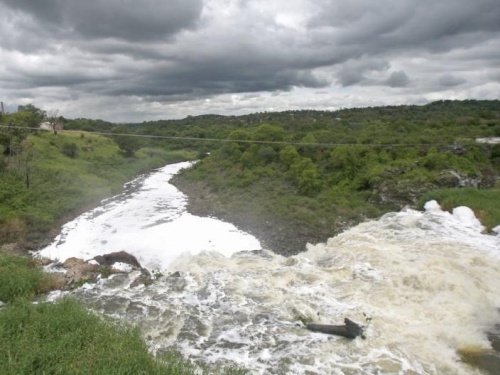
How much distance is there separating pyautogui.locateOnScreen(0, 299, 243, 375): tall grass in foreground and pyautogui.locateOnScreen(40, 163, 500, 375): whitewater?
1.21 m

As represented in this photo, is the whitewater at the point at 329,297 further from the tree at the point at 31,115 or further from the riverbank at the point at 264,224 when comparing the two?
the tree at the point at 31,115

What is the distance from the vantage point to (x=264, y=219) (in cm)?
2086

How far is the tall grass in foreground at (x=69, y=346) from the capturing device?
20.3 feet

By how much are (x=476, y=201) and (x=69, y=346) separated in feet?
54.6

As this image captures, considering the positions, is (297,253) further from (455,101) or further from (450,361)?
(455,101)

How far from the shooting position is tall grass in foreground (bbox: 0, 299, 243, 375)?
20.3 ft

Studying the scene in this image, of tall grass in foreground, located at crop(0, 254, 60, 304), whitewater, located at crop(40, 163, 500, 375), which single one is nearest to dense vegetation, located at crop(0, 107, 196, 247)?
whitewater, located at crop(40, 163, 500, 375)

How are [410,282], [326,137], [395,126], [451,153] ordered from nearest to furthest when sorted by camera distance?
[410,282], [451,153], [326,137], [395,126]

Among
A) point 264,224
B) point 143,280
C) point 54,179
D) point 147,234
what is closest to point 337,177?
point 264,224

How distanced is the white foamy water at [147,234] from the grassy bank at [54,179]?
126 centimetres

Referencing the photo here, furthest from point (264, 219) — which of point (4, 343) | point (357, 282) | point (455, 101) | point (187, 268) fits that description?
point (455, 101)

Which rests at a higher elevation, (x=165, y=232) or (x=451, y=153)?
(x=451, y=153)

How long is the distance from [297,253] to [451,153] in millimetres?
14265

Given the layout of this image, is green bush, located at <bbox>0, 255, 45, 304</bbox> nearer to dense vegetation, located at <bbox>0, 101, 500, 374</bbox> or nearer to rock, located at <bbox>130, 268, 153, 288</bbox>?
dense vegetation, located at <bbox>0, 101, 500, 374</bbox>
